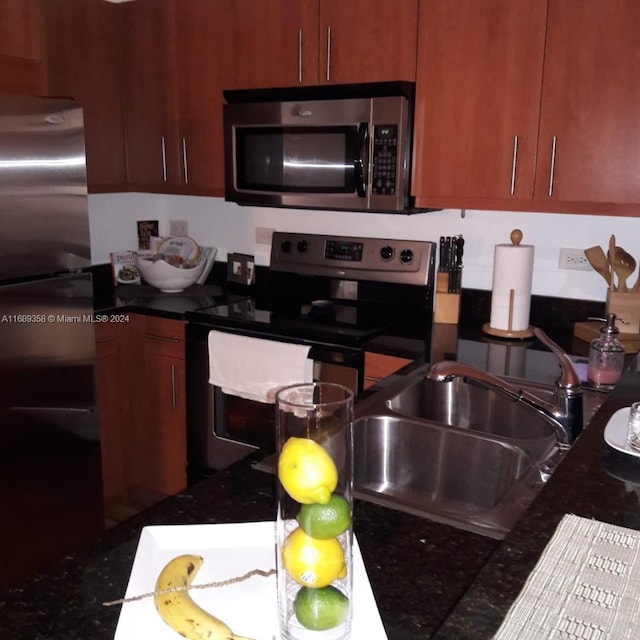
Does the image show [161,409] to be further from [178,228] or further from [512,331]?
[512,331]

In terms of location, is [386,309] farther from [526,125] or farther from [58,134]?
[58,134]

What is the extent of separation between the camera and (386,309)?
2.86 metres

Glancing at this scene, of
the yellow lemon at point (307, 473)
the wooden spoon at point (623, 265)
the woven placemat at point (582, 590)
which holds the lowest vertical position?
the woven placemat at point (582, 590)

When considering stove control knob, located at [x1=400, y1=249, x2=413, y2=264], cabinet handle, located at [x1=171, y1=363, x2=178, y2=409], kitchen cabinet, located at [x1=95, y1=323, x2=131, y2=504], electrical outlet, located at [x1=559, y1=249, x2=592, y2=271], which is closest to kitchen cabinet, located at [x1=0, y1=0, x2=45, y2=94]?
kitchen cabinet, located at [x1=95, y1=323, x2=131, y2=504]

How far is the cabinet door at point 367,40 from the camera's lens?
2.43m

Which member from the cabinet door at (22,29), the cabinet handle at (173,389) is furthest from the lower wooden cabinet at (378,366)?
the cabinet door at (22,29)

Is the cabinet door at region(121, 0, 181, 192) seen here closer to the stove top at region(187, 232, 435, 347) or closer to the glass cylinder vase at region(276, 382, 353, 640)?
the stove top at region(187, 232, 435, 347)

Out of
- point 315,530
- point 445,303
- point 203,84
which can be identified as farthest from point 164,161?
point 315,530

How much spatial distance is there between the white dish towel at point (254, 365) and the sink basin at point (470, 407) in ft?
1.88

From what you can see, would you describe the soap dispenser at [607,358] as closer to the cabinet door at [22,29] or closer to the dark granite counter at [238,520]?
the dark granite counter at [238,520]

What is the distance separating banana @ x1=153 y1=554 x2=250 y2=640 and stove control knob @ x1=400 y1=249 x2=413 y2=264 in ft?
6.85

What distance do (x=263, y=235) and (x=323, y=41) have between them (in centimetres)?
99

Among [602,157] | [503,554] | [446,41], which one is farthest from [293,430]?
[446,41]

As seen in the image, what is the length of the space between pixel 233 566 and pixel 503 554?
1.16 feet
